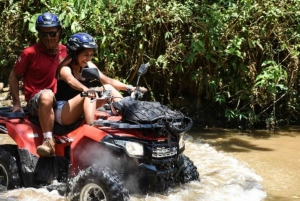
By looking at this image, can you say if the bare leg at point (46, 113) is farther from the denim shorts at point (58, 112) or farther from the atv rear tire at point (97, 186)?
the atv rear tire at point (97, 186)

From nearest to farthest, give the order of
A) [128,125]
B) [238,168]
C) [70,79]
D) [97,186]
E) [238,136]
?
[97,186] < [128,125] < [70,79] < [238,168] < [238,136]

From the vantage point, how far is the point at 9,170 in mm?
4684

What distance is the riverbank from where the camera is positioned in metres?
5.14

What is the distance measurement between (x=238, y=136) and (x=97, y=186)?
4.28m

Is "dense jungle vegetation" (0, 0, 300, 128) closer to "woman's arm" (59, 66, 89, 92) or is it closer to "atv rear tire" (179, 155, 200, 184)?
"atv rear tire" (179, 155, 200, 184)

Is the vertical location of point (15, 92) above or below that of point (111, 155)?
above

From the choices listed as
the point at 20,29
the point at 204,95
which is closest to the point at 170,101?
the point at 204,95

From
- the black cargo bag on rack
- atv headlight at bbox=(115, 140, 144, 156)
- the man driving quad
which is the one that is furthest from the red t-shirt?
atv headlight at bbox=(115, 140, 144, 156)

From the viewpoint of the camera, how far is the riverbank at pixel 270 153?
16.9 ft

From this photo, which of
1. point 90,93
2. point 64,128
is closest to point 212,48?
point 64,128

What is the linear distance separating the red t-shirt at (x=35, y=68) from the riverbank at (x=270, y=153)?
255cm

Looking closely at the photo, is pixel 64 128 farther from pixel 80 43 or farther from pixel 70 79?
pixel 80 43

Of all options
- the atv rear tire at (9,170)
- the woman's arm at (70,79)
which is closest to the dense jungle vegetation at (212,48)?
the woman's arm at (70,79)

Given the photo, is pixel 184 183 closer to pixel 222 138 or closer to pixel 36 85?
pixel 36 85
